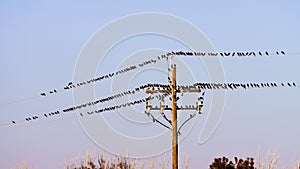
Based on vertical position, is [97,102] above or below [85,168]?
above

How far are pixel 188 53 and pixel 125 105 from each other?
177 inches

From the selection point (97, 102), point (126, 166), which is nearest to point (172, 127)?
point (126, 166)

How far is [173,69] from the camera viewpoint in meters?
28.6

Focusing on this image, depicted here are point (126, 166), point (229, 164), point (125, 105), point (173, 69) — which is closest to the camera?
point (126, 166)

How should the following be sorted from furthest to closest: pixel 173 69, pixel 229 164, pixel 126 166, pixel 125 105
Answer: pixel 229 164 < pixel 125 105 < pixel 173 69 < pixel 126 166

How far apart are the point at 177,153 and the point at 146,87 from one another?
3.25 m

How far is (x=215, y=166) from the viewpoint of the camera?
1852 inches

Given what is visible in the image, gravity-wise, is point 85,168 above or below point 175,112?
below

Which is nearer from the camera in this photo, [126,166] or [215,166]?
[126,166]

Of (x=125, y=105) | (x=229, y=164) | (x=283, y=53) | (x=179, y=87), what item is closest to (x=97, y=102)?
(x=125, y=105)

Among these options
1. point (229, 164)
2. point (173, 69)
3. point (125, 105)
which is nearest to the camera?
point (173, 69)

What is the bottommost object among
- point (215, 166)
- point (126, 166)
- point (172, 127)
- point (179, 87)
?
point (126, 166)

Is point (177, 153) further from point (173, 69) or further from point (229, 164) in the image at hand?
point (229, 164)

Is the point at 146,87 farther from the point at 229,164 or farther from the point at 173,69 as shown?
the point at 229,164
